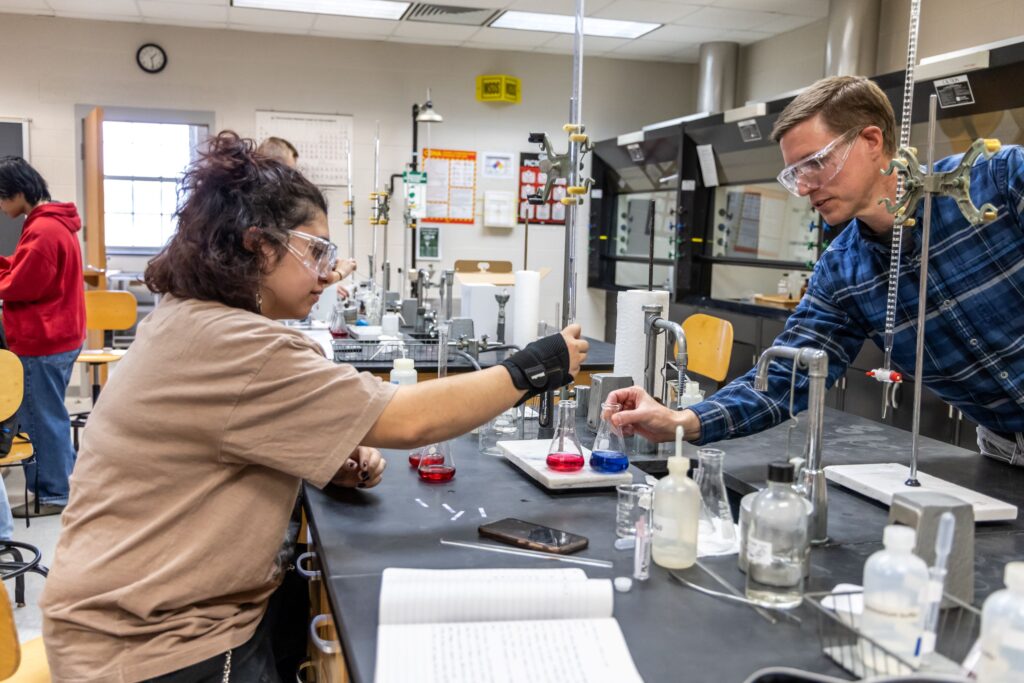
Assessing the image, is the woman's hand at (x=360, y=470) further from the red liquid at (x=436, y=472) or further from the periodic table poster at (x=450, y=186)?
the periodic table poster at (x=450, y=186)

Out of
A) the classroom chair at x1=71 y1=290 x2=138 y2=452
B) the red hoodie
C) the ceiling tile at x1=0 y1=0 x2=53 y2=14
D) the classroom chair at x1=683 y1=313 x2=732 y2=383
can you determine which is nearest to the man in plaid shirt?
the classroom chair at x1=683 y1=313 x2=732 y2=383

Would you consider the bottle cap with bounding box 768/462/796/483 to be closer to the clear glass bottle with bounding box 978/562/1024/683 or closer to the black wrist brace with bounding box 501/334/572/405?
the clear glass bottle with bounding box 978/562/1024/683

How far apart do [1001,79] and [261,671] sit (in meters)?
A: 3.34

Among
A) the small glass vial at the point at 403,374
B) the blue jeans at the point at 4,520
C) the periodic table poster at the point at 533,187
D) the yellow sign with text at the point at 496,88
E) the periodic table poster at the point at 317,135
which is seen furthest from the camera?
the periodic table poster at the point at 533,187

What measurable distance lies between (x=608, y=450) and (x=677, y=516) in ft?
1.44

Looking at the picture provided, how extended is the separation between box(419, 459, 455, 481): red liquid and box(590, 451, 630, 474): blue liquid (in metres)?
0.27

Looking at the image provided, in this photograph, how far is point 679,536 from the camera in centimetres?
117

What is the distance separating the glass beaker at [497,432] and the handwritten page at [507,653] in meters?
0.81

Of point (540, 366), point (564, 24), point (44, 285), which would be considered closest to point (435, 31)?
point (564, 24)

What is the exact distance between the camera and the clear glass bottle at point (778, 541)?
41.3 inches

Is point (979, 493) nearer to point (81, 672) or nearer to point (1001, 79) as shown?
point (81, 672)

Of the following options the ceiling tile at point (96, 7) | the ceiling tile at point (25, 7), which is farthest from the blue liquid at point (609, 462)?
the ceiling tile at point (25, 7)

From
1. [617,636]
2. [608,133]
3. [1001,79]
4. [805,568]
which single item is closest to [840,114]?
[805,568]

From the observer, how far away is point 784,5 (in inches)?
206
